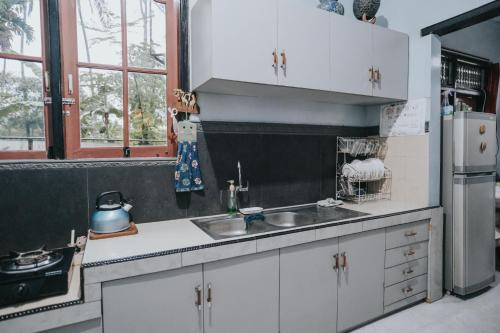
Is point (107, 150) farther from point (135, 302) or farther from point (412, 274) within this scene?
point (412, 274)

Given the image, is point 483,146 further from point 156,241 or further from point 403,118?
point 156,241

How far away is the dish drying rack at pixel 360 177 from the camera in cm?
261

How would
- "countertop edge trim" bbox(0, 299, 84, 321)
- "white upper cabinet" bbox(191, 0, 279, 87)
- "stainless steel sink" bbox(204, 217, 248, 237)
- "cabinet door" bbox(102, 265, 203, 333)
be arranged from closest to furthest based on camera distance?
"countertop edge trim" bbox(0, 299, 84, 321)
"cabinet door" bbox(102, 265, 203, 333)
"white upper cabinet" bbox(191, 0, 279, 87)
"stainless steel sink" bbox(204, 217, 248, 237)

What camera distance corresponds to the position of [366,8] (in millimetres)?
2361

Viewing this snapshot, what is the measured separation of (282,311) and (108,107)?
1689 mm

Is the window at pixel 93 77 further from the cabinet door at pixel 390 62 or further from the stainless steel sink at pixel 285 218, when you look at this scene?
the cabinet door at pixel 390 62

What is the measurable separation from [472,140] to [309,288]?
1.92m

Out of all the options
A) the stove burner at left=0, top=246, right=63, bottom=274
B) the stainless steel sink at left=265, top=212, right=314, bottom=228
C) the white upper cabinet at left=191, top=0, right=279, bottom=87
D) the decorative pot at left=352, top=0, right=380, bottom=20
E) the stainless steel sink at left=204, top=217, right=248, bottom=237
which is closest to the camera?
the stove burner at left=0, top=246, right=63, bottom=274

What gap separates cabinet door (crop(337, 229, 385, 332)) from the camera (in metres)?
1.97

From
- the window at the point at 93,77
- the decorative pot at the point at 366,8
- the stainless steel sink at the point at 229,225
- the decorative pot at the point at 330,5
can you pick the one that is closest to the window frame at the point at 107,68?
the window at the point at 93,77

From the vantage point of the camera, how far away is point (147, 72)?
1955 millimetres

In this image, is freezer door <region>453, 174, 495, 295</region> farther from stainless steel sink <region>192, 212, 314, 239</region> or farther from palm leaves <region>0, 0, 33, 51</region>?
palm leaves <region>0, 0, 33, 51</region>

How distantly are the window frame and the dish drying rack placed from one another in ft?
5.06

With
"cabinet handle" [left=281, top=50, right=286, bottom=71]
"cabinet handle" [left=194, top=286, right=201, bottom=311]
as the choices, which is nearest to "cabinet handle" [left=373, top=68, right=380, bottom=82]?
"cabinet handle" [left=281, top=50, right=286, bottom=71]
